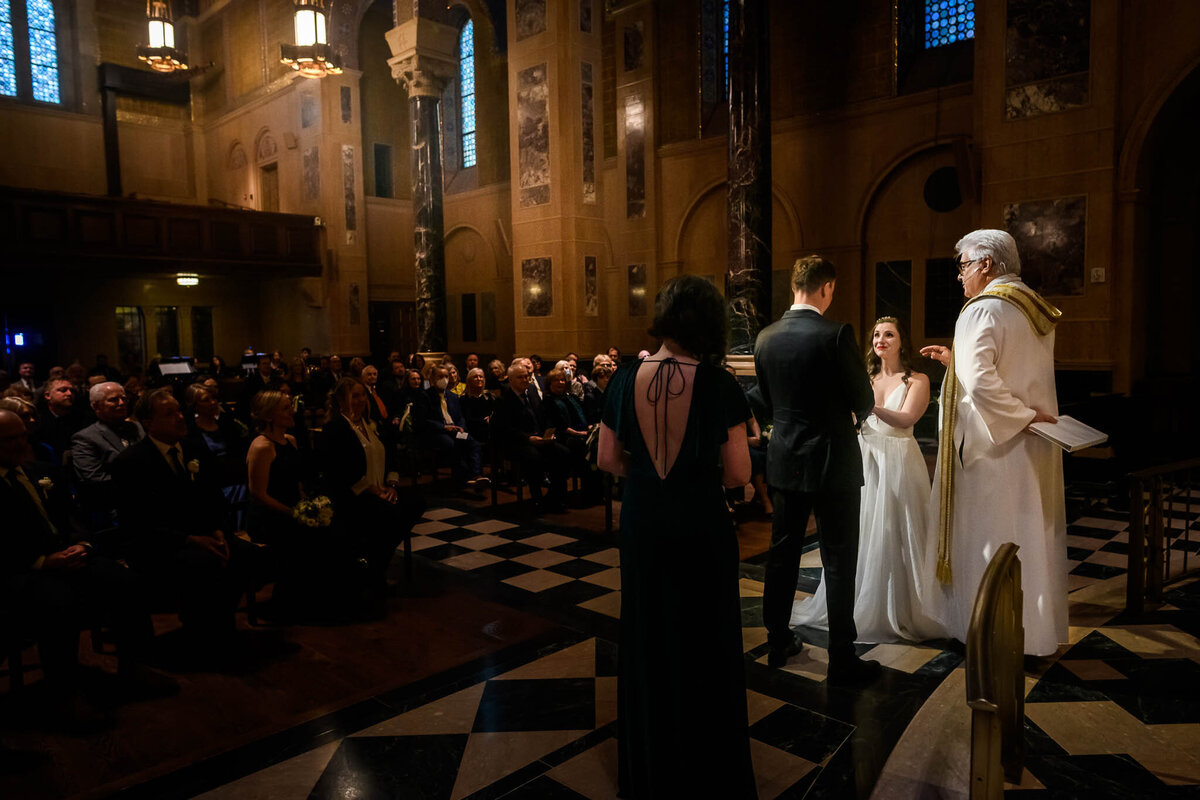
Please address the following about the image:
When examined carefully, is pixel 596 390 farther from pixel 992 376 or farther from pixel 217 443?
pixel 992 376

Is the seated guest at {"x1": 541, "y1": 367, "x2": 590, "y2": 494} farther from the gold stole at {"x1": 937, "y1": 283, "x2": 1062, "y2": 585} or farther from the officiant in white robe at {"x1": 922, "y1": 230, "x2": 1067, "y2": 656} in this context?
the officiant in white robe at {"x1": 922, "y1": 230, "x2": 1067, "y2": 656}

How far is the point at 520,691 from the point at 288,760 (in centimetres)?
91

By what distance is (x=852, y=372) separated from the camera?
306cm

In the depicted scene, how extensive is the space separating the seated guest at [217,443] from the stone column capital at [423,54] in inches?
362

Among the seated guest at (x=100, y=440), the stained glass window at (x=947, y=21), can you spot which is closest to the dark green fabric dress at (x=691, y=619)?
the seated guest at (x=100, y=440)

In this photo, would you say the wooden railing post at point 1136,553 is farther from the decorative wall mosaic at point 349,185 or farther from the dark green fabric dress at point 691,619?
the decorative wall mosaic at point 349,185

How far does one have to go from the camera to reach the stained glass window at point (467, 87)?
58.9 ft

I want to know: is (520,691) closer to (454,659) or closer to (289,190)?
(454,659)

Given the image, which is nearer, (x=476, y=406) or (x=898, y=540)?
(x=898, y=540)

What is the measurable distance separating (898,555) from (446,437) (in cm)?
524

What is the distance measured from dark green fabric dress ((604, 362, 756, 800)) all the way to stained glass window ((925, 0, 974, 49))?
Answer: 35.8 ft

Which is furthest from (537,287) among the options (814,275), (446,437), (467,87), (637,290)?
(814,275)

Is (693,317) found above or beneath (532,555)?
above

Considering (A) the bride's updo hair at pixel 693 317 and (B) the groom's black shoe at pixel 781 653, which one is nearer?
(A) the bride's updo hair at pixel 693 317
